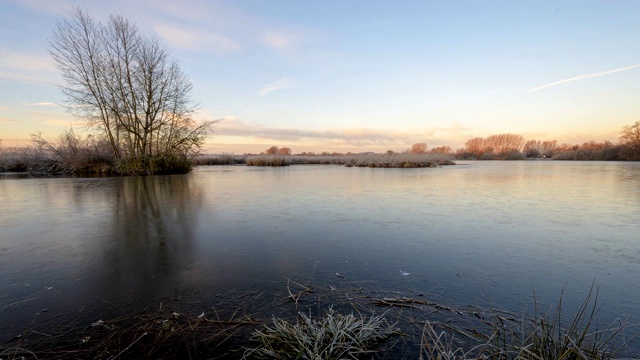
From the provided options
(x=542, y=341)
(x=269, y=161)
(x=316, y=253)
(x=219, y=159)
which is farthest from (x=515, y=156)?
(x=542, y=341)

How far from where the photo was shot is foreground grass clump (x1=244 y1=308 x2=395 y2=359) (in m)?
1.16

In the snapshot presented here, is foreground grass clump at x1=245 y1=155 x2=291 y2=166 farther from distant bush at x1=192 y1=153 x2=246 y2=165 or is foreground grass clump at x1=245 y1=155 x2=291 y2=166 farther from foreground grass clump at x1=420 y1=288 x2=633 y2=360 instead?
foreground grass clump at x1=420 y1=288 x2=633 y2=360

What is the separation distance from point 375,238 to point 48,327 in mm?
2536

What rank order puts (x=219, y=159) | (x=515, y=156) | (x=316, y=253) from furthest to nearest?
(x=515, y=156), (x=219, y=159), (x=316, y=253)

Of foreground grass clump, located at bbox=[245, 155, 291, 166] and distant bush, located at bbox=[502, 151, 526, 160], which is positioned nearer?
foreground grass clump, located at bbox=[245, 155, 291, 166]

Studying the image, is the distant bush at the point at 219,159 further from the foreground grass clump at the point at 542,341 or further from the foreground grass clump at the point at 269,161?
the foreground grass clump at the point at 542,341

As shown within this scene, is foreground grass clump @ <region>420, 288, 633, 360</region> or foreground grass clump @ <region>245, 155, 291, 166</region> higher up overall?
foreground grass clump @ <region>245, 155, 291, 166</region>

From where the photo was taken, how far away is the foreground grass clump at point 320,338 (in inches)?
45.9

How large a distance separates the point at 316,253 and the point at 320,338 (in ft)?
4.33

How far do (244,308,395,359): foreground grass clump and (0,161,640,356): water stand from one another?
0.52 meters

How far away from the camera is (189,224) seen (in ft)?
11.7

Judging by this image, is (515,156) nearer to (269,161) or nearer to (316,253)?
(269,161)

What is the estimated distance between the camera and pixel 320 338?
1215 millimetres

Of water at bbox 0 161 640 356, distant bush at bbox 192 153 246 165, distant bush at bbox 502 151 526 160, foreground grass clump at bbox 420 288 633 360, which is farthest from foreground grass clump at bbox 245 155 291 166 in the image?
distant bush at bbox 502 151 526 160
